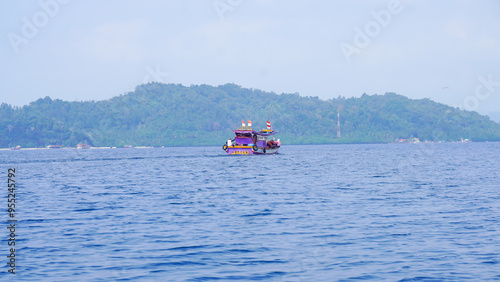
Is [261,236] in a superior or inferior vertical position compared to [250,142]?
inferior

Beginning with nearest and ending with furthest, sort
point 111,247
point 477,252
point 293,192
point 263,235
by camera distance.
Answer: point 477,252, point 111,247, point 263,235, point 293,192

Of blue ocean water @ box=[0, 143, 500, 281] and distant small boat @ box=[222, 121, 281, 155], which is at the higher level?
distant small boat @ box=[222, 121, 281, 155]

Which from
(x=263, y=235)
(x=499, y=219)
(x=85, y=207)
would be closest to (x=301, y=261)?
(x=263, y=235)

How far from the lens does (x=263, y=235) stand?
29.8 metres

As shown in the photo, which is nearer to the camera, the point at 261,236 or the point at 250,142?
the point at 261,236

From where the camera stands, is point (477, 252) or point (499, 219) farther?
point (499, 219)

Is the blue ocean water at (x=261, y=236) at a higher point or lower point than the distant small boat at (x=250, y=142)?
lower

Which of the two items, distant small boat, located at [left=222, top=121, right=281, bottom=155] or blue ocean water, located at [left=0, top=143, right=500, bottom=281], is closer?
blue ocean water, located at [left=0, top=143, right=500, bottom=281]

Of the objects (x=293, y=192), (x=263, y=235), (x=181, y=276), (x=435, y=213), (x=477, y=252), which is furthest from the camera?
(x=293, y=192)

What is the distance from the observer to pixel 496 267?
2294cm

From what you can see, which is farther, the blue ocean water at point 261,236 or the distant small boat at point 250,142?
the distant small boat at point 250,142

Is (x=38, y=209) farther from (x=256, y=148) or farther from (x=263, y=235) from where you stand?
(x=256, y=148)

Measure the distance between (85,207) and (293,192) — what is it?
1831 centimetres

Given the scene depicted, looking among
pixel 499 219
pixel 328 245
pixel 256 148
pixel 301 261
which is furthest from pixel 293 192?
pixel 256 148
